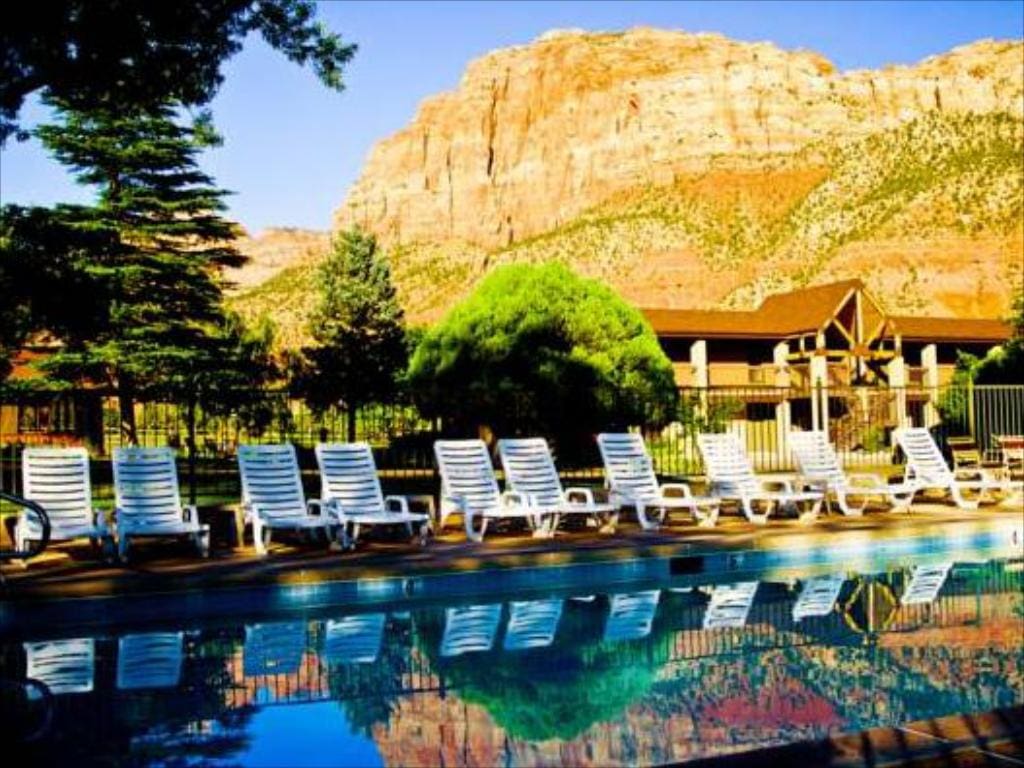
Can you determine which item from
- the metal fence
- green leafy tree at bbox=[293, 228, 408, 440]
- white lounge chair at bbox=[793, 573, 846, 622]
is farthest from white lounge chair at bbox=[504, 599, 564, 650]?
green leafy tree at bbox=[293, 228, 408, 440]

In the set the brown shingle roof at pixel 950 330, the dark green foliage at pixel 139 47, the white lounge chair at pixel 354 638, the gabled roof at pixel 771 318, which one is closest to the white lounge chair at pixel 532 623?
the white lounge chair at pixel 354 638

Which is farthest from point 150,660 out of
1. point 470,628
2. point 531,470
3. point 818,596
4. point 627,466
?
point 627,466

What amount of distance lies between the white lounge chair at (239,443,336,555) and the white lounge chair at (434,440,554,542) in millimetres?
1252

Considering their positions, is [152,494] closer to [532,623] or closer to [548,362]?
[532,623]

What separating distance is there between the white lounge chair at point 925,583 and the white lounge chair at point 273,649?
4.52 meters

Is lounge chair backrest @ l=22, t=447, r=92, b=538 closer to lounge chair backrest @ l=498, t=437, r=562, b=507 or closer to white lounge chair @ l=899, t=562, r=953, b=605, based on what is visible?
lounge chair backrest @ l=498, t=437, r=562, b=507

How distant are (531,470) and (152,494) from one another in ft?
12.4

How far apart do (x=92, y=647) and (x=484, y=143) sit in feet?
451

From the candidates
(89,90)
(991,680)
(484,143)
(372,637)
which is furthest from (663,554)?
(484,143)

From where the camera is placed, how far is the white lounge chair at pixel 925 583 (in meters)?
9.25

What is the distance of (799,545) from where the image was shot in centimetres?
1130

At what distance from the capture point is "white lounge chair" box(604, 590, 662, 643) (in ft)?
26.4

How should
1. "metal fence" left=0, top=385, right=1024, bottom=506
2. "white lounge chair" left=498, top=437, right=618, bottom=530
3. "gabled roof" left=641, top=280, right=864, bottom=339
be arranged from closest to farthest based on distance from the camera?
"white lounge chair" left=498, top=437, right=618, bottom=530, "metal fence" left=0, top=385, right=1024, bottom=506, "gabled roof" left=641, top=280, right=864, bottom=339

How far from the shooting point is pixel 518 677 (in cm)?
667
